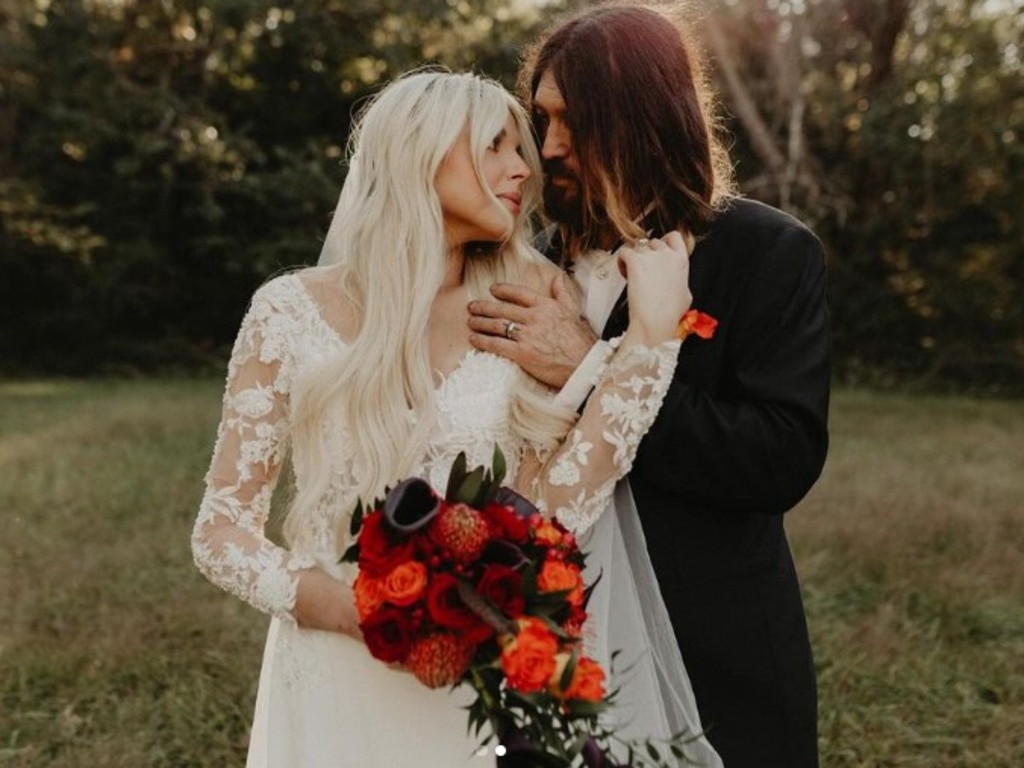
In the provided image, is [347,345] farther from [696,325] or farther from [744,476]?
[744,476]

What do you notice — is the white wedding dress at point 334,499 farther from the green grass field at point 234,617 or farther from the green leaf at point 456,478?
the green grass field at point 234,617

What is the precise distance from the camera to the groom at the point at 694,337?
236 centimetres

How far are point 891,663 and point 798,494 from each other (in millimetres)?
3141

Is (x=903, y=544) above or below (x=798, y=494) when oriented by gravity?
below

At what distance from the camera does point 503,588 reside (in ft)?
5.47

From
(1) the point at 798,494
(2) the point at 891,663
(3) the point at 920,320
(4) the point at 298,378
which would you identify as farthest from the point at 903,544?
(3) the point at 920,320

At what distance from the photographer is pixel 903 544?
6.85m

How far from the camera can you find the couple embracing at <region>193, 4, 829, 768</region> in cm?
226

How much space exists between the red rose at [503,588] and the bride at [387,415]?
1.77 ft

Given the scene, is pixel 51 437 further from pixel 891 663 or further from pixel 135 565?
pixel 891 663

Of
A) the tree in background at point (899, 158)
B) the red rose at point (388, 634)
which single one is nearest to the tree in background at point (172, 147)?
the tree in background at point (899, 158)

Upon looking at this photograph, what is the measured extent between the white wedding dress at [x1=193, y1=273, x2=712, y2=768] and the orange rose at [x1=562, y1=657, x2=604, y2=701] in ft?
1.84

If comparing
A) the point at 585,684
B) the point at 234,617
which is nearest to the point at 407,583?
the point at 585,684

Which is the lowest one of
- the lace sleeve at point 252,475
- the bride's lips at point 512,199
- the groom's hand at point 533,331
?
the lace sleeve at point 252,475
